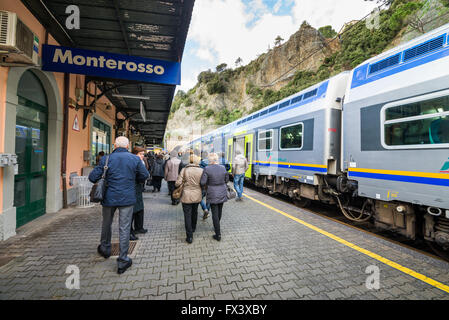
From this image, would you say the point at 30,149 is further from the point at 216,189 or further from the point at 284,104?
the point at 284,104

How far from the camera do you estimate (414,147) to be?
336 cm

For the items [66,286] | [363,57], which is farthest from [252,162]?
[363,57]

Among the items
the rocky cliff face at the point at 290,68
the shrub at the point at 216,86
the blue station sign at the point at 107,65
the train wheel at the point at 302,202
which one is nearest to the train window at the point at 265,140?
the train wheel at the point at 302,202

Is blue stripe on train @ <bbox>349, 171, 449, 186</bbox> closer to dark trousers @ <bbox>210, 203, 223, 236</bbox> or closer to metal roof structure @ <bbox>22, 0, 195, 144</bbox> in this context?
dark trousers @ <bbox>210, 203, 223, 236</bbox>

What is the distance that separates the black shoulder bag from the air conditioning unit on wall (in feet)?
7.71

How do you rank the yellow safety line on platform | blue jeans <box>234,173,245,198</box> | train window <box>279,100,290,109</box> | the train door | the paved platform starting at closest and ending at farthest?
the paved platform, the yellow safety line on platform, train window <box>279,100,290,109</box>, blue jeans <box>234,173,245,198</box>, the train door

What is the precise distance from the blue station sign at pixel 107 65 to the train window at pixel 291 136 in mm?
3632

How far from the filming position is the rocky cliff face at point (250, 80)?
38281mm

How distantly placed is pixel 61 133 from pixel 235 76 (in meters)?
58.9

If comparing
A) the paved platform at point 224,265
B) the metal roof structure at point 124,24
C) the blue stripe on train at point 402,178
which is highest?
the metal roof structure at point 124,24

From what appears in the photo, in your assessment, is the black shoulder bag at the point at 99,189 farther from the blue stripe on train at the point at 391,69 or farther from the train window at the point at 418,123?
the blue stripe on train at the point at 391,69

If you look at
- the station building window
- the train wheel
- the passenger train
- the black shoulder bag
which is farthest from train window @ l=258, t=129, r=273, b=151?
the station building window

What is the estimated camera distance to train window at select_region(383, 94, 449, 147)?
10.1ft

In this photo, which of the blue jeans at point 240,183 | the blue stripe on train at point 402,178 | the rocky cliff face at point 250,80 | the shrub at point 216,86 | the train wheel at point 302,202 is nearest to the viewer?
the blue stripe on train at point 402,178
